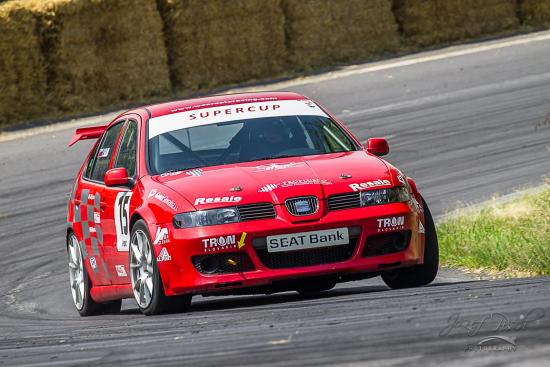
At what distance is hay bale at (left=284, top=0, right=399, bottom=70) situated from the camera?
24.2 meters

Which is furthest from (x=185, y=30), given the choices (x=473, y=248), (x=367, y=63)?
(x=473, y=248)

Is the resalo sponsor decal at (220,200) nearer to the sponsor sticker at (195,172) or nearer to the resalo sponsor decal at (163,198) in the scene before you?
the resalo sponsor decal at (163,198)

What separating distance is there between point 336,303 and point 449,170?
824cm

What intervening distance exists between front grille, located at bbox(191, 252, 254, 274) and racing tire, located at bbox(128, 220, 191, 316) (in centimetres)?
27

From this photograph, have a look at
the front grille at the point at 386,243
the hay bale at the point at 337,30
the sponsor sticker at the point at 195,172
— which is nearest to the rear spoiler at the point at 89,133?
the sponsor sticker at the point at 195,172

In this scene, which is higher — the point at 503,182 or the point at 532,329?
the point at 532,329

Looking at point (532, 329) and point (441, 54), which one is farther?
point (441, 54)

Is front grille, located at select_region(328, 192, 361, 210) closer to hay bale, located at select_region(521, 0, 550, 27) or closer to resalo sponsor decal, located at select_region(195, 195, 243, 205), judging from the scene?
resalo sponsor decal, located at select_region(195, 195, 243, 205)

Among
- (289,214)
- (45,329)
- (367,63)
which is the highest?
(289,214)

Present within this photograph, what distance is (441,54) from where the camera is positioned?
23734mm

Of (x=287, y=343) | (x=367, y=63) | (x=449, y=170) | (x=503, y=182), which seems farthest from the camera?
(x=367, y=63)

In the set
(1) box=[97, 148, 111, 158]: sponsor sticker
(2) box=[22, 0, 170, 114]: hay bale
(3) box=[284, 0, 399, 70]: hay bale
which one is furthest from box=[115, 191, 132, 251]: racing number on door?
(3) box=[284, 0, 399, 70]: hay bale

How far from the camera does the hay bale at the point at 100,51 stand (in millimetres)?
21688

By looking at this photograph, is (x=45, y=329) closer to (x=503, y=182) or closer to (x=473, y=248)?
(x=473, y=248)
